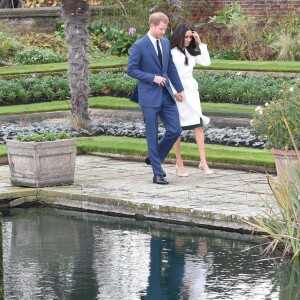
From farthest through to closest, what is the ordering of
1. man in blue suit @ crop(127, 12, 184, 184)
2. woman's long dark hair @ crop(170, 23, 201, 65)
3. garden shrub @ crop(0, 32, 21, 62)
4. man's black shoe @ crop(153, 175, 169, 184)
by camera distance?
garden shrub @ crop(0, 32, 21, 62)
woman's long dark hair @ crop(170, 23, 201, 65)
man's black shoe @ crop(153, 175, 169, 184)
man in blue suit @ crop(127, 12, 184, 184)

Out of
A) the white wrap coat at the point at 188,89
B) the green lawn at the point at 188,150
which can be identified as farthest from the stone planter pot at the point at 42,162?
the green lawn at the point at 188,150

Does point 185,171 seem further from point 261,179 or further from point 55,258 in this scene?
point 55,258

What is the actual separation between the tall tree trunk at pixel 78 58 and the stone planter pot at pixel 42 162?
4446 mm

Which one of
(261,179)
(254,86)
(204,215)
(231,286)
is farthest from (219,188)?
(254,86)

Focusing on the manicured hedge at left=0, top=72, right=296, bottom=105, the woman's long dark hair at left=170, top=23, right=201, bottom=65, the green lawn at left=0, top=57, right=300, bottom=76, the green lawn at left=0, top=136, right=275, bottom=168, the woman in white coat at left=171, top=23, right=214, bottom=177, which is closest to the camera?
the woman's long dark hair at left=170, top=23, right=201, bottom=65

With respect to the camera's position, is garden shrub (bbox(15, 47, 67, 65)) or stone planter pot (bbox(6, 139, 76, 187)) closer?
stone planter pot (bbox(6, 139, 76, 187))

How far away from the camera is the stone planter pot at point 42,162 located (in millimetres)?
12461

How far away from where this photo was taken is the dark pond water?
8.33 metres

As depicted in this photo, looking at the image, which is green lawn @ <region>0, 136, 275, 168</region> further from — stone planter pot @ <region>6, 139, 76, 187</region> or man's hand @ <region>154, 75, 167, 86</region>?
stone planter pot @ <region>6, 139, 76, 187</region>

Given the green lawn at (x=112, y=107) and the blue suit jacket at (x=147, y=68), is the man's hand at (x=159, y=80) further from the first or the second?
the green lawn at (x=112, y=107)

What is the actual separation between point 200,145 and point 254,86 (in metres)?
6.19

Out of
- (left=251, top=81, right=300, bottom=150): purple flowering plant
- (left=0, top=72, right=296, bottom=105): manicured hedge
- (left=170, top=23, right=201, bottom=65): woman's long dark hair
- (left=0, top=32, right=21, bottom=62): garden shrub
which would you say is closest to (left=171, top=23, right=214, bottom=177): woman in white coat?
A: (left=170, top=23, right=201, bottom=65): woman's long dark hair

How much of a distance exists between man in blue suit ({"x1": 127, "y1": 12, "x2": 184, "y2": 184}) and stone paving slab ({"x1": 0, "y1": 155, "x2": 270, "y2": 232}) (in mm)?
535

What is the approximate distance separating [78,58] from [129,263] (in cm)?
820
